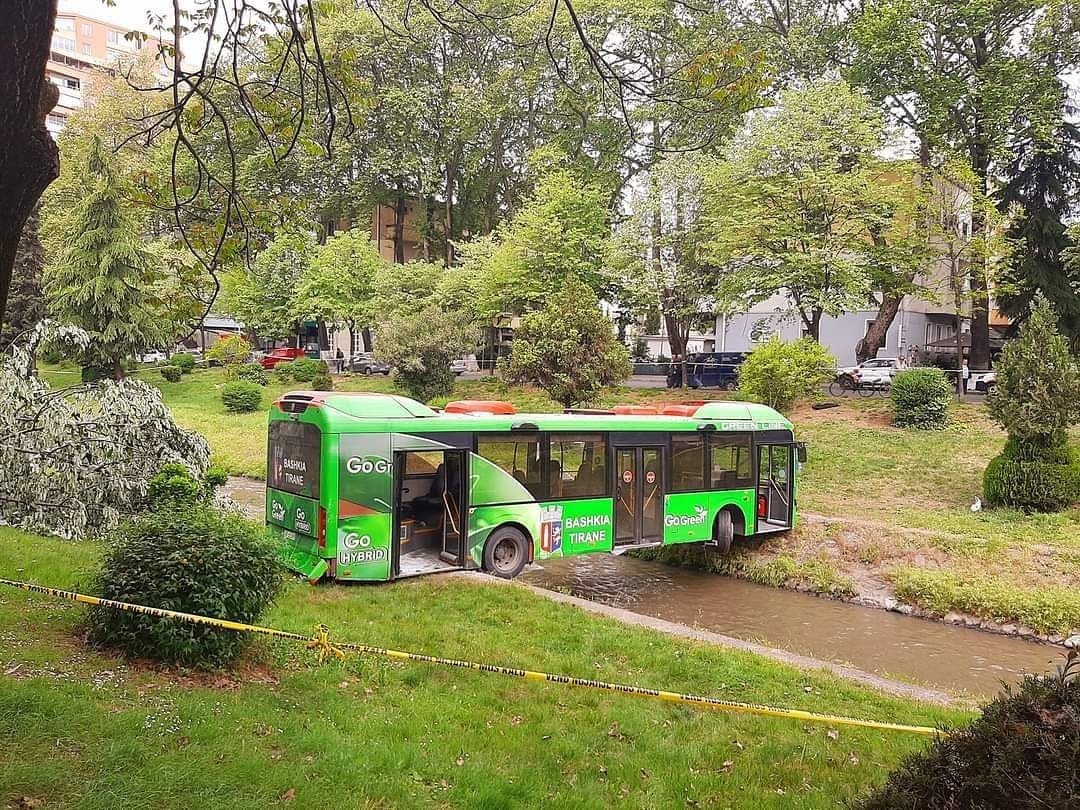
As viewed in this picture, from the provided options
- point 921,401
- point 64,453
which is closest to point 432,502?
point 64,453

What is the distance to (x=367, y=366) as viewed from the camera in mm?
42125

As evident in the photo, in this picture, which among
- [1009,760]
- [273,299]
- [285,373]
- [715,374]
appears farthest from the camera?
[273,299]

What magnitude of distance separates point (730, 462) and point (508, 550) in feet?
15.7

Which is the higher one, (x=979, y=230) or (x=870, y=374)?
(x=979, y=230)

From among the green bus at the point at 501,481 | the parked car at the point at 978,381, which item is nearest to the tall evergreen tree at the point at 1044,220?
the parked car at the point at 978,381

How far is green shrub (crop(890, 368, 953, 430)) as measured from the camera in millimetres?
23656

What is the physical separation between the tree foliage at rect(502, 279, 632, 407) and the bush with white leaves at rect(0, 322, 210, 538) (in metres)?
12.8

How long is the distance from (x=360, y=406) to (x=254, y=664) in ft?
17.4

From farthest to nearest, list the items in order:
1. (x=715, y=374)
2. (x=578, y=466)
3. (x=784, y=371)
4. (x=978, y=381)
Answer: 1. (x=715, y=374)
2. (x=978, y=381)
3. (x=784, y=371)
4. (x=578, y=466)

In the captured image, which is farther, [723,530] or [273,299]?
[273,299]

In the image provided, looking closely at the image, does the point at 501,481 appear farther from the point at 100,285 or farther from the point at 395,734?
the point at 100,285

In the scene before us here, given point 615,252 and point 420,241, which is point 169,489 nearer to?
point 615,252

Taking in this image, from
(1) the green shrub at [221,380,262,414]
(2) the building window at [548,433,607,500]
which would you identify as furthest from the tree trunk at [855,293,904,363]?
(1) the green shrub at [221,380,262,414]

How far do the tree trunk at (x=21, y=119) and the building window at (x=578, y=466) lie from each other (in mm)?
9856
